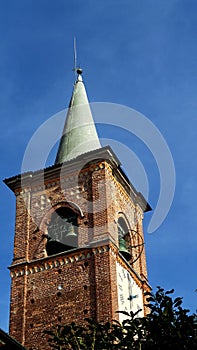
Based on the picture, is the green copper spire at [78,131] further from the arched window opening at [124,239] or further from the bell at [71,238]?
the bell at [71,238]

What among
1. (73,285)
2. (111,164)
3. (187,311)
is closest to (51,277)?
(73,285)

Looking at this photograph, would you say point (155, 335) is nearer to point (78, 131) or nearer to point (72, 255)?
point (72, 255)

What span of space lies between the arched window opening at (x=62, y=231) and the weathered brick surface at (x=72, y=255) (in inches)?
6.7

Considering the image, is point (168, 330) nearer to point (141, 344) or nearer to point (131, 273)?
point (141, 344)

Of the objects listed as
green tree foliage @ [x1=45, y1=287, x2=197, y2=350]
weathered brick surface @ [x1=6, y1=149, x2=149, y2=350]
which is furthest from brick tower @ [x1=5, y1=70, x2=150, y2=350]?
green tree foliage @ [x1=45, y1=287, x2=197, y2=350]

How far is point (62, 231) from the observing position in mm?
20188

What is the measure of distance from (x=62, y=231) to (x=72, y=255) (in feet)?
4.37

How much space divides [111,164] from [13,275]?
489 centimetres

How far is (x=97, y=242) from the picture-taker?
1884 centimetres

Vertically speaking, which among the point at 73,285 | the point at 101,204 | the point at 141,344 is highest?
the point at 101,204

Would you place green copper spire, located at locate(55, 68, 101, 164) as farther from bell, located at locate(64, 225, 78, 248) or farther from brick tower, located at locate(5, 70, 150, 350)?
bell, located at locate(64, 225, 78, 248)

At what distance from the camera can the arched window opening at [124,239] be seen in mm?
20234

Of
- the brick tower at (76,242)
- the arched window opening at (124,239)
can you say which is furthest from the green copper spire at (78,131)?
the arched window opening at (124,239)

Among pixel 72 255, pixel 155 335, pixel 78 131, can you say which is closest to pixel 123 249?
pixel 72 255
